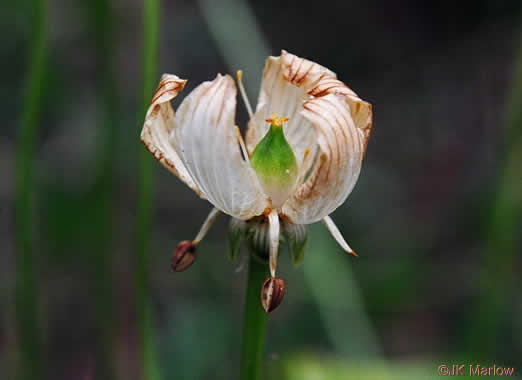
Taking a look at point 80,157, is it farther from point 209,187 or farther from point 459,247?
point 209,187

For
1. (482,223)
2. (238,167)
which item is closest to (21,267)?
(238,167)

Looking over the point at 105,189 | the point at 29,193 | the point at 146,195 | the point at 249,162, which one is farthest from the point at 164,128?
the point at 105,189

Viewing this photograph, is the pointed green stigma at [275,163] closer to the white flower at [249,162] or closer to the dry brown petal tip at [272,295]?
the white flower at [249,162]

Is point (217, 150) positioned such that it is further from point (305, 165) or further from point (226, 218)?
point (226, 218)

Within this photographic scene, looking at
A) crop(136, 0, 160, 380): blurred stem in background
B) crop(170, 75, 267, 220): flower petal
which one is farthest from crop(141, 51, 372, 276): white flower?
crop(136, 0, 160, 380): blurred stem in background

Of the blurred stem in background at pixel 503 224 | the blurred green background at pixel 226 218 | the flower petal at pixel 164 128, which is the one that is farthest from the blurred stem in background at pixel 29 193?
the blurred stem in background at pixel 503 224

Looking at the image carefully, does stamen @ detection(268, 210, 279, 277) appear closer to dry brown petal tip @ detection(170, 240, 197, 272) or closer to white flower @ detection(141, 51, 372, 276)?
white flower @ detection(141, 51, 372, 276)
